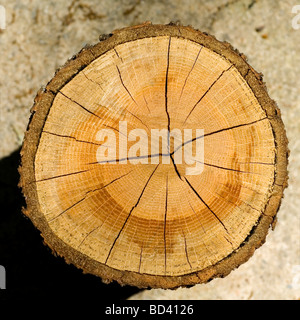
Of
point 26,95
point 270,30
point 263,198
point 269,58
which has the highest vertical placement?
point 270,30

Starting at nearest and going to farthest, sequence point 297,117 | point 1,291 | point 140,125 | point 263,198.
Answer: point 140,125 < point 263,198 < point 1,291 < point 297,117

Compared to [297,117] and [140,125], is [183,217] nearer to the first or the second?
[140,125]

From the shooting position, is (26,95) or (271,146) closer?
(271,146)

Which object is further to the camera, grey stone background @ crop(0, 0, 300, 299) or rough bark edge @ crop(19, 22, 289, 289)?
grey stone background @ crop(0, 0, 300, 299)
